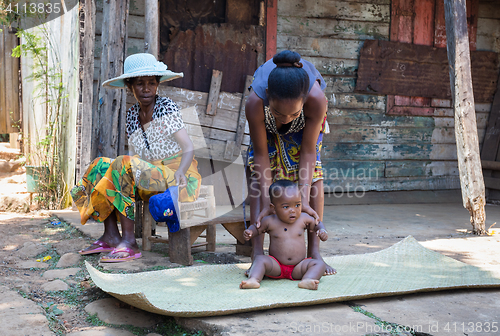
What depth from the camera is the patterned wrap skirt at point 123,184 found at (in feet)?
9.86


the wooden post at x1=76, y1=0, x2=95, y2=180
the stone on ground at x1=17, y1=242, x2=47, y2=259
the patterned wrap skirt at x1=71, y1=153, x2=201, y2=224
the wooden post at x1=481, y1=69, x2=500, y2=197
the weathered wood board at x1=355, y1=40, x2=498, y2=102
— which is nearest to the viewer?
the patterned wrap skirt at x1=71, y1=153, x2=201, y2=224

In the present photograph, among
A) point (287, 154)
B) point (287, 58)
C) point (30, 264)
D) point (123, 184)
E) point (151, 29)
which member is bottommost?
point (30, 264)

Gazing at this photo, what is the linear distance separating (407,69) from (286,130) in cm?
438

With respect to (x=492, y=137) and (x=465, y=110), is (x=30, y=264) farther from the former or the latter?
(x=492, y=137)

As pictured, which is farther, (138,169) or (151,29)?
(151,29)

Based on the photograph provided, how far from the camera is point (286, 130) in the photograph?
2.70m

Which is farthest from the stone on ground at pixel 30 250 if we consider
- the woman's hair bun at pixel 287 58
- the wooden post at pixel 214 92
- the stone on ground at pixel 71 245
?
the wooden post at pixel 214 92

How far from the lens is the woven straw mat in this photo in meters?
2.01

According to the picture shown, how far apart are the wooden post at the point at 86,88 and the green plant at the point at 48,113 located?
733mm

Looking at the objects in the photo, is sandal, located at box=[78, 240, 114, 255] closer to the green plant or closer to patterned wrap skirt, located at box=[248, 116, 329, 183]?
patterned wrap skirt, located at box=[248, 116, 329, 183]

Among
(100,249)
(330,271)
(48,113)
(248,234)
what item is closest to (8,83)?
(48,113)

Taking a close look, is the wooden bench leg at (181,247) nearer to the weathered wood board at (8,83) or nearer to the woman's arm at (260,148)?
the woman's arm at (260,148)

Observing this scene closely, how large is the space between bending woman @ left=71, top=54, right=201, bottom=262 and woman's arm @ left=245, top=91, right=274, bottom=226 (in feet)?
2.05

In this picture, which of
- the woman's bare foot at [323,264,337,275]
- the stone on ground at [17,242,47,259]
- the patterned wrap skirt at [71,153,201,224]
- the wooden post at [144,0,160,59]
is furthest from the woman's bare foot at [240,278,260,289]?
the wooden post at [144,0,160,59]
